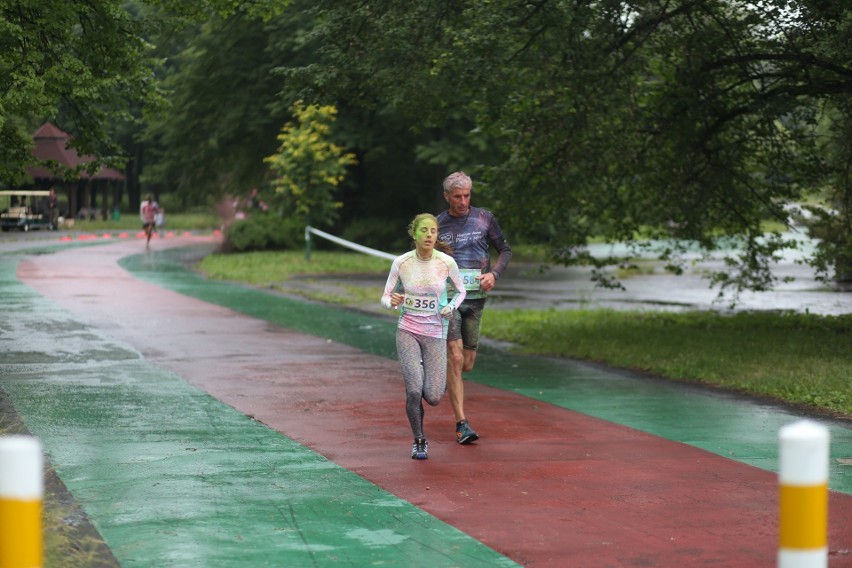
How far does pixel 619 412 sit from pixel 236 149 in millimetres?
32761

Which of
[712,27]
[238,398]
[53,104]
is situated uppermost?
[712,27]

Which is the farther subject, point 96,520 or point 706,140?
point 706,140

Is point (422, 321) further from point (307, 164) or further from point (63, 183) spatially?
point (63, 183)

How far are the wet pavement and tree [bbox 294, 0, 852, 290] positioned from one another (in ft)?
8.26

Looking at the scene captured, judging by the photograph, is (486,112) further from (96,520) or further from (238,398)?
(96,520)

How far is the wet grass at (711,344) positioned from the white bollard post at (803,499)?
318 inches

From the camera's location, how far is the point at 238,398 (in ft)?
37.7

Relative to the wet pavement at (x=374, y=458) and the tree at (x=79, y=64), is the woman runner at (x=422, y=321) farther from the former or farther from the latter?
the tree at (x=79, y=64)

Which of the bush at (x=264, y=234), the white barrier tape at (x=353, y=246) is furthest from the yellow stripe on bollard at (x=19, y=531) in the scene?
the bush at (x=264, y=234)

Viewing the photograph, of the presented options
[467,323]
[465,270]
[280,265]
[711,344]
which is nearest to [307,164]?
[280,265]

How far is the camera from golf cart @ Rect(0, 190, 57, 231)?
58.8m

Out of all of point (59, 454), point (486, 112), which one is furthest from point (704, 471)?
point (486, 112)

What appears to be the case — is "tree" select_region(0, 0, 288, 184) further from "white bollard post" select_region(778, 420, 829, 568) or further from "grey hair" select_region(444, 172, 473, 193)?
"white bollard post" select_region(778, 420, 829, 568)

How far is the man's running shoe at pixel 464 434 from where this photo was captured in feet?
30.6
